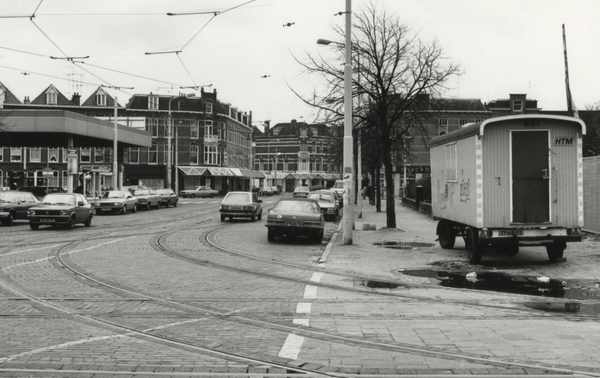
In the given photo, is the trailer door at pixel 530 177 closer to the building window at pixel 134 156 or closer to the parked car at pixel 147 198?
the parked car at pixel 147 198

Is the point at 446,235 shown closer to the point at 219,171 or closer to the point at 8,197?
the point at 8,197

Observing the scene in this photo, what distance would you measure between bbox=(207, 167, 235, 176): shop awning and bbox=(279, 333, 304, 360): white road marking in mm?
78156

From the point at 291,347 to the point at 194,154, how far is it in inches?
3143

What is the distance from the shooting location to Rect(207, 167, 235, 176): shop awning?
84.2 m

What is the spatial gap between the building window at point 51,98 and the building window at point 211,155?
65.9 ft

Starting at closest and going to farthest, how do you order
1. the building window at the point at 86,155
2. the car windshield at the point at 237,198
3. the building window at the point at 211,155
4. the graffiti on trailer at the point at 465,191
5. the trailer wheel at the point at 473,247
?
the trailer wheel at the point at 473,247, the graffiti on trailer at the point at 465,191, the car windshield at the point at 237,198, the building window at the point at 86,155, the building window at the point at 211,155

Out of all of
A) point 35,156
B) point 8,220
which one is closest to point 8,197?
point 8,220

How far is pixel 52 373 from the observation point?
17.8ft

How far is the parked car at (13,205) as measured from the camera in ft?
84.7

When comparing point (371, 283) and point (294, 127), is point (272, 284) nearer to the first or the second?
point (371, 283)

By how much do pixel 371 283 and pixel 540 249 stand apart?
7678mm

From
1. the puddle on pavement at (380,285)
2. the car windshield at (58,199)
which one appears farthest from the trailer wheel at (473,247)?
the car windshield at (58,199)

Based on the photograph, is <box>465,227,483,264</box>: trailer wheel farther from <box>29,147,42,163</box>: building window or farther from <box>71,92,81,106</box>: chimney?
<box>71,92,81,106</box>: chimney

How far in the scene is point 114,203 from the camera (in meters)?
36.2
